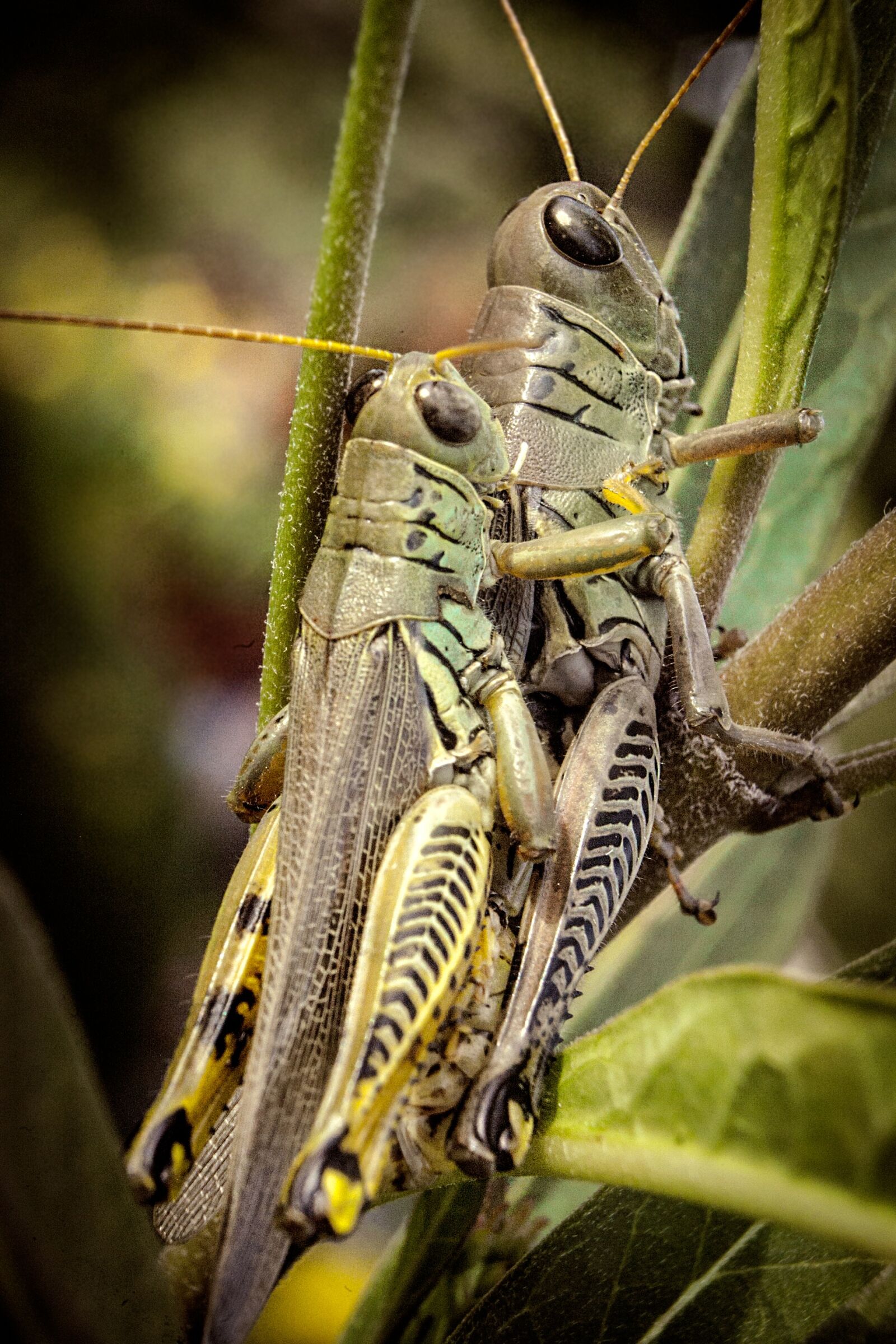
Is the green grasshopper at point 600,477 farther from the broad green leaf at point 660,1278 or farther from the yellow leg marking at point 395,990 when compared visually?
the broad green leaf at point 660,1278

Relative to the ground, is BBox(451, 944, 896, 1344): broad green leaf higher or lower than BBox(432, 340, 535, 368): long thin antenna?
lower

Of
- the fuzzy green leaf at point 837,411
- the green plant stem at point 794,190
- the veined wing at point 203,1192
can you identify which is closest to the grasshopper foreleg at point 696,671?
the green plant stem at point 794,190

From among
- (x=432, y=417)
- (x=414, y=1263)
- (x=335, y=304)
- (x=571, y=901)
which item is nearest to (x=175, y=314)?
(x=335, y=304)

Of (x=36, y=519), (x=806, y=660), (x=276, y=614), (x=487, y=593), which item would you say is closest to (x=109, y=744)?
(x=36, y=519)

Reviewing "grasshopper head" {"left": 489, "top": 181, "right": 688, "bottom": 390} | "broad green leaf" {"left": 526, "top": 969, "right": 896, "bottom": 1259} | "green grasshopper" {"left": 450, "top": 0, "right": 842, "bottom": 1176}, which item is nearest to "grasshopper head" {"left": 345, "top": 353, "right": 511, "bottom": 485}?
"green grasshopper" {"left": 450, "top": 0, "right": 842, "bottom": 1176}

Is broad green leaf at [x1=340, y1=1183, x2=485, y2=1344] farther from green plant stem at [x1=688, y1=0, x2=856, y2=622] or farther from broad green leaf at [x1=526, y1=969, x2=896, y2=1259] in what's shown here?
green plant stem at [x1=688, y1=0, x2=856, y2=622]

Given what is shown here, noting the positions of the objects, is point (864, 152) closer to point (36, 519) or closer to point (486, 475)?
point (486, 475)

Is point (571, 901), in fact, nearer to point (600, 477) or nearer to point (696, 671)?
point (696, 671)
